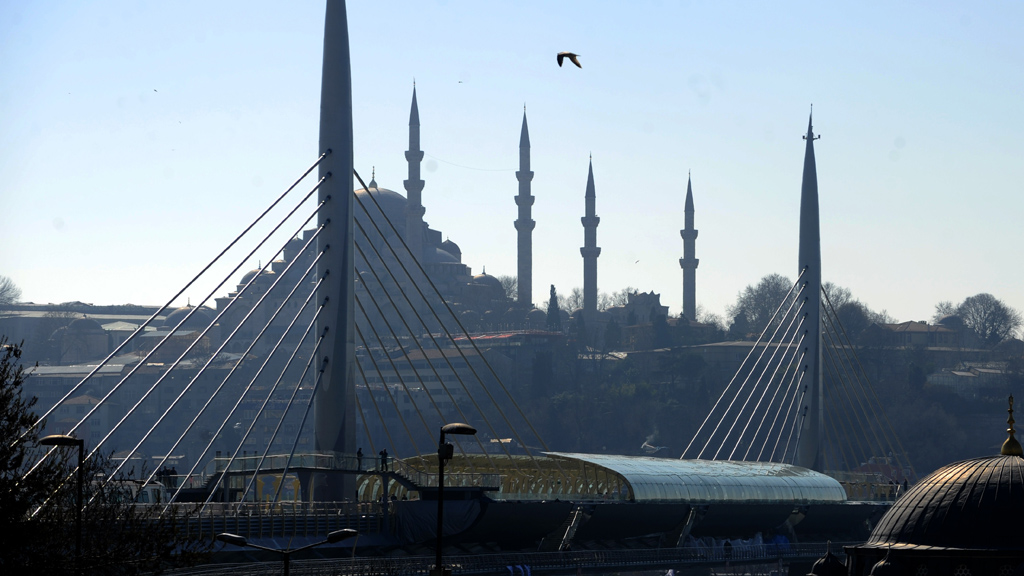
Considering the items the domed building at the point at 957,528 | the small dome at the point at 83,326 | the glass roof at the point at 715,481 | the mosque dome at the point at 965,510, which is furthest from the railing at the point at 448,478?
the small dome at the point at 83,326

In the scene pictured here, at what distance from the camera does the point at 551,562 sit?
43500mm

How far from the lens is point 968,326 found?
514ft

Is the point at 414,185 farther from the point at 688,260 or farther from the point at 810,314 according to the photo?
the point at 810,314

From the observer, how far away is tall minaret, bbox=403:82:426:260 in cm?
14075

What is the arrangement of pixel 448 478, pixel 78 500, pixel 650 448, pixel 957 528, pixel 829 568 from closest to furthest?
pixel 78 500
pixel 957 528
pixel 829 568
pixel 448 478
pixel 650 448

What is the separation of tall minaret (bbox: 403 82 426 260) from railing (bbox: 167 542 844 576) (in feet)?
286

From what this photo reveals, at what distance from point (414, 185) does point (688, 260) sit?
2727cm

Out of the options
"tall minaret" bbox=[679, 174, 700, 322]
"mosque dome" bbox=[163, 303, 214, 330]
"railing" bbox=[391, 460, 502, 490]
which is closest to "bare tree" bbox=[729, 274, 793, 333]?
"tall minaret" bbox=[679, 174, 700, 322]

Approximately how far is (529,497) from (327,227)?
405 inches

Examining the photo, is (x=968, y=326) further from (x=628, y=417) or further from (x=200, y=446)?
(x=200, y=446)

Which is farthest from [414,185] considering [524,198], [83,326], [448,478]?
[448,478]

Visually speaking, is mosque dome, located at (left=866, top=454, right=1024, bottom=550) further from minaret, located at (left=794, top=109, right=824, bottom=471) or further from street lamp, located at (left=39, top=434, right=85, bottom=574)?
minaret, located at (left=794, top=109, right=824, bottom=471)

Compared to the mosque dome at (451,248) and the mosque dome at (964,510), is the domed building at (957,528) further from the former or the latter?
the mosque dome at (451,248)

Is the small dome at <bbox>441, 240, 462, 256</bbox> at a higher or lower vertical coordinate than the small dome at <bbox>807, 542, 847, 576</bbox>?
higher
